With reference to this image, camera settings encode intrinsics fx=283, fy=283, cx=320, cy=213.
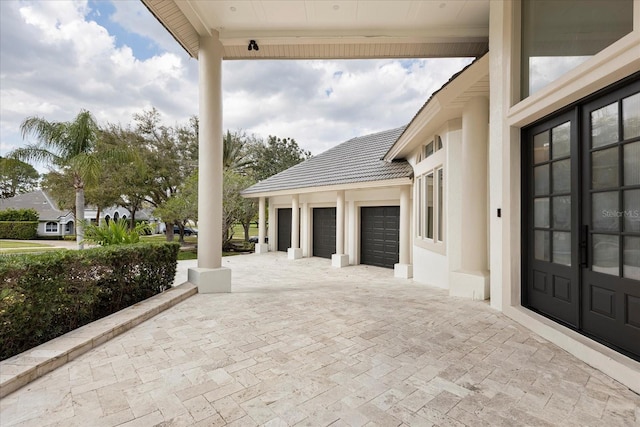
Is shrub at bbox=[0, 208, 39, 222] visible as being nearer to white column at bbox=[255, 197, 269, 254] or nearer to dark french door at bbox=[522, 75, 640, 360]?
white column at bbox=[255, 197, 269, 254]

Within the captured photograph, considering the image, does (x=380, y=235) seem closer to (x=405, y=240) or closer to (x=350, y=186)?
(x=405, y=240)

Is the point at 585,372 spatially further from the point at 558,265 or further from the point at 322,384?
the point at 322,384

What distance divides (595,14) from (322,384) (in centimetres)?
465

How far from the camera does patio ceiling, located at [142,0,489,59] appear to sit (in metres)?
5.12

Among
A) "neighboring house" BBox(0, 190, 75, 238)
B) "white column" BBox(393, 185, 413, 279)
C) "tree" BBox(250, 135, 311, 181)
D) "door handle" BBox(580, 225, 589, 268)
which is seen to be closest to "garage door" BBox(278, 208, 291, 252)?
"white column" BBox(393, 185, 413, 279)

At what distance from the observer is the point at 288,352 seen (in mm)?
3055

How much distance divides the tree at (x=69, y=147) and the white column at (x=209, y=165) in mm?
10150

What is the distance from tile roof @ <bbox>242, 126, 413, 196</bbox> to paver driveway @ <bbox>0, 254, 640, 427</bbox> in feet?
20.7

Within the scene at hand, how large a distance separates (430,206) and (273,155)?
24.0 meters

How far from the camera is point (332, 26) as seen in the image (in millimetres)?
5809

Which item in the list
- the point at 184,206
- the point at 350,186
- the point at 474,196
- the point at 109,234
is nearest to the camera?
the point at 109,234

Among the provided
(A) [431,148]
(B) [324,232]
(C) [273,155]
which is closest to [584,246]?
(A) [431,148]

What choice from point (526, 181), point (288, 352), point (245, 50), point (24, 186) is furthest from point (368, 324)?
point (24, 186)

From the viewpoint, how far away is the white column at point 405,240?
856 centimetres
